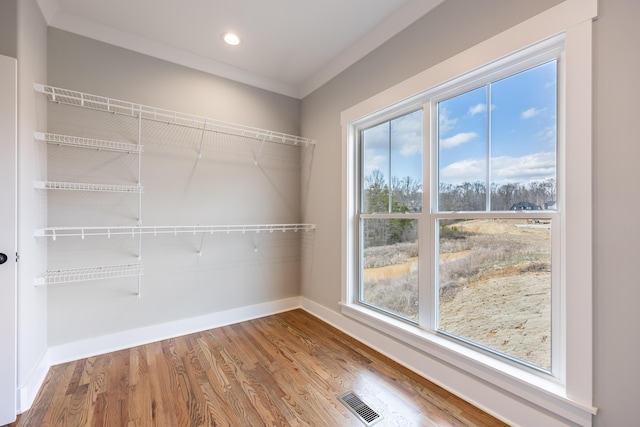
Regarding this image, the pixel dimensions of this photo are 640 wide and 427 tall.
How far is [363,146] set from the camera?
255 centimetres

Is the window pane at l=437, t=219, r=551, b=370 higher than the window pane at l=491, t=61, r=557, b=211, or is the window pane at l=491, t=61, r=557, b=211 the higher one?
the window pane at l=491, t=61, r=557, b=211

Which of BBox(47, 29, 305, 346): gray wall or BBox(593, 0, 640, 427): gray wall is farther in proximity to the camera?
BBox(47, 29, 305, 346): gray wall

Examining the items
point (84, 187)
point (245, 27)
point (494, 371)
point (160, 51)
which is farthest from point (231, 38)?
point (494, 371)

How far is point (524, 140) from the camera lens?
1476mm

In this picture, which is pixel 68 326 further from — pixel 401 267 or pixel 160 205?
pixel 401 267

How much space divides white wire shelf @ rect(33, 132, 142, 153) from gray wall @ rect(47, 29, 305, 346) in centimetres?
6

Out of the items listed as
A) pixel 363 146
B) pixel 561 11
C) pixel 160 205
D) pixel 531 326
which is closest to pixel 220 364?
pixel 160 205

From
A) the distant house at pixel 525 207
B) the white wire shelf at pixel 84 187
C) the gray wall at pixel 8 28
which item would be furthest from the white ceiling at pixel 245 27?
the distant house at pixel 525 207

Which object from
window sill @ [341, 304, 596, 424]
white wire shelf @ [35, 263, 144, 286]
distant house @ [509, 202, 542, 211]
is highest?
distant house @ [509, 202, 542, 211]

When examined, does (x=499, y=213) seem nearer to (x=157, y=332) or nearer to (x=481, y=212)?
(x=481, y=212)

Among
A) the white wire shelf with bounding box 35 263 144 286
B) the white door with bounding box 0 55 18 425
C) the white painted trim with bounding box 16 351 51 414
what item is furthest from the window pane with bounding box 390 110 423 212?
the white painted trim with bounding box 16 351 51 414

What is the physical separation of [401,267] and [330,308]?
96cm

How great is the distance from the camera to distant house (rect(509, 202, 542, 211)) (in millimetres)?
1430

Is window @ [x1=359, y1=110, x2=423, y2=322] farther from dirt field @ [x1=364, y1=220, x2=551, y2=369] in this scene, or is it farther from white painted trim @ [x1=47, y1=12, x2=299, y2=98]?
white painted trim @ [x1=47, y1=12, x2=299, y2=98]
